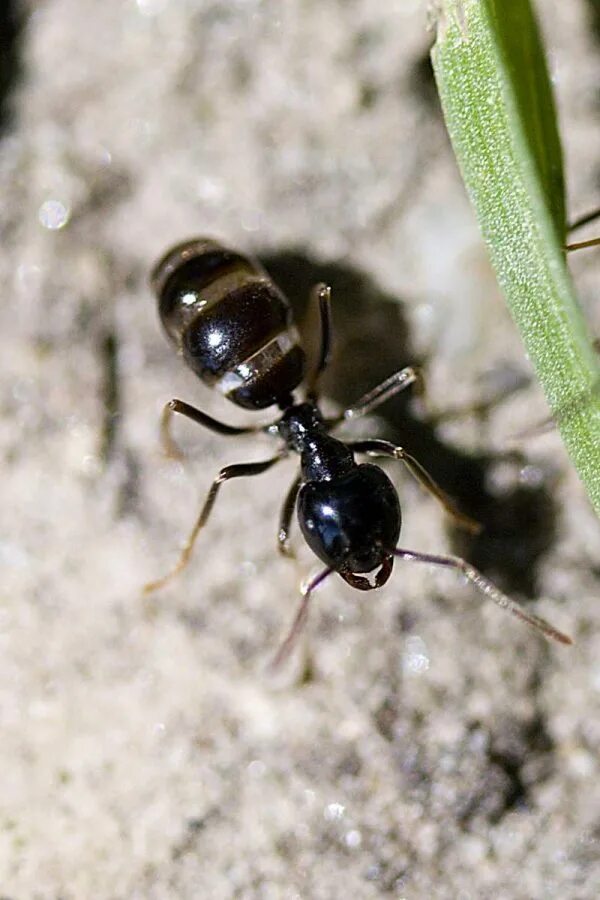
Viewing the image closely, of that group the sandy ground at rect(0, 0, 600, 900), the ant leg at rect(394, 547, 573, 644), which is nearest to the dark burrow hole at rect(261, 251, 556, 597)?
the sandy ground at rect(0, 0, 600, 900)

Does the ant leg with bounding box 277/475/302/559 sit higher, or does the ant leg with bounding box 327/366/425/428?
the ant leg with bounding box 327/366/425/428

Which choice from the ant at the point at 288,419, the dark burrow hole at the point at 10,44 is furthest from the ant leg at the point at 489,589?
the dark burrow hole at the point at 10,44

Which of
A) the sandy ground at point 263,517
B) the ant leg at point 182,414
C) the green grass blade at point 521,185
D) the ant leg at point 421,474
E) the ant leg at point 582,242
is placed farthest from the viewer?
the ant leg at point 182,414

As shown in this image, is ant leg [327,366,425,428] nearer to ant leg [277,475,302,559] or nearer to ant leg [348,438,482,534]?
ant leg [348,438,482,534]

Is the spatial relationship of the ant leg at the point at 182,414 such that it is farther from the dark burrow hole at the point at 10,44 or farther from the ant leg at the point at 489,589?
the dark burrow hole at the point at 10,44

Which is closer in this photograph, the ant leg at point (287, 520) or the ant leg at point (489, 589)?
the ant leg at point (489, 589)

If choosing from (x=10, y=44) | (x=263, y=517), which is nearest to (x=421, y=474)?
(x=263, y=517)
